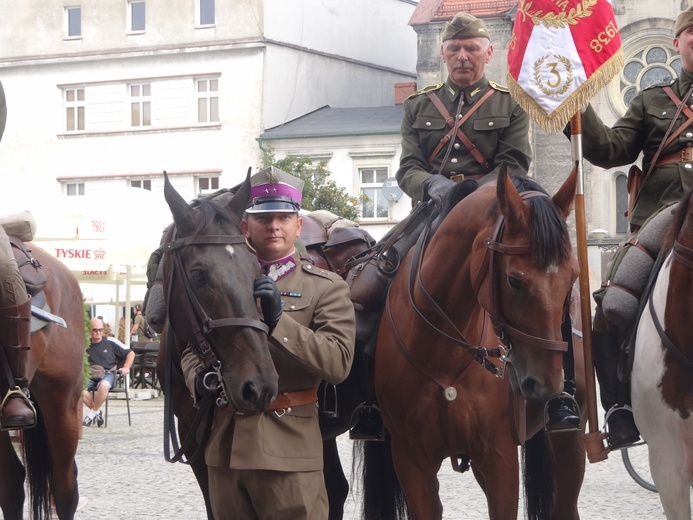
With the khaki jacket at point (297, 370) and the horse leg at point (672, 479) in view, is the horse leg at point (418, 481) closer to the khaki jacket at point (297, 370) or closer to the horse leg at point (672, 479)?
the khaki jacket at point (297, 370)

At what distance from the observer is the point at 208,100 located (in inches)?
1799

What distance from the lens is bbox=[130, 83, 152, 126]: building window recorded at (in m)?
46.5

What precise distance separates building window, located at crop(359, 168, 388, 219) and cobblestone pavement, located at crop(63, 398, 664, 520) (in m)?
27.6

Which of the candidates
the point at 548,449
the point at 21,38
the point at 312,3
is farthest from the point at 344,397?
the point at 21,38

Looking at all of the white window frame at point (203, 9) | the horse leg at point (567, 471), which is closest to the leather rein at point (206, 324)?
the horse leg at point (567, 471)

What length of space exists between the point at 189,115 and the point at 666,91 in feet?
133

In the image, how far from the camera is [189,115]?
45.6m

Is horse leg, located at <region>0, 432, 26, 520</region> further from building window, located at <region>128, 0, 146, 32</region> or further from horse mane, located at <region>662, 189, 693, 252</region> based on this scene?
building window, located at <region>128, 0, 146, 32</region>

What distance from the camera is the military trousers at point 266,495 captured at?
478 centimetres

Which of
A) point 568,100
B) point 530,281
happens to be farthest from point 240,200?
point 568,100

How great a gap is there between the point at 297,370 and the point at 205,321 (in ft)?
1.70

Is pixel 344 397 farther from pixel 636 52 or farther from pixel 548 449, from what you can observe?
pixel 636 52

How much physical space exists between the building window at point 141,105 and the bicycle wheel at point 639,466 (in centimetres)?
3653

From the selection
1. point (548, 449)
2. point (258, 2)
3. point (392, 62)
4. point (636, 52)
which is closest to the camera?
point (548, 449)
